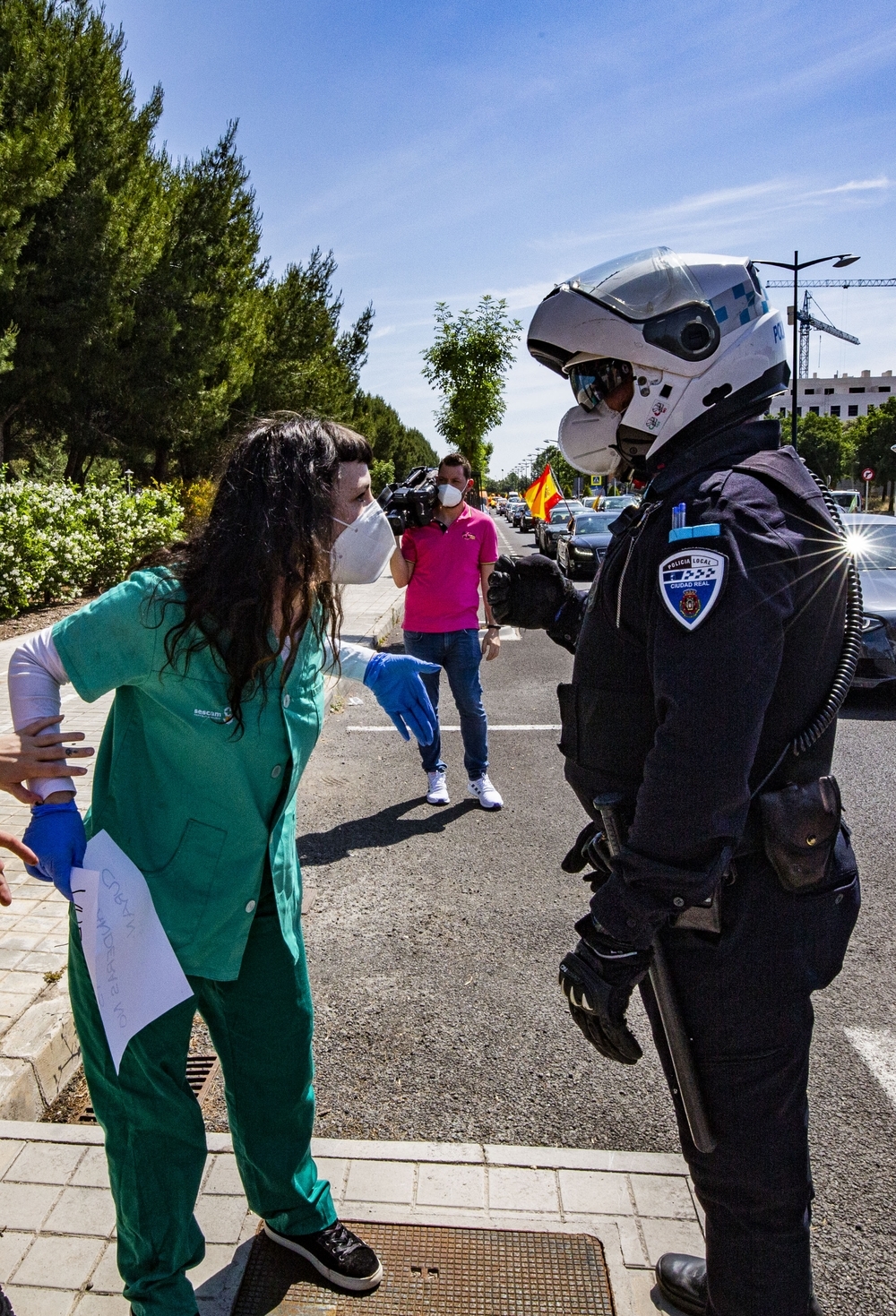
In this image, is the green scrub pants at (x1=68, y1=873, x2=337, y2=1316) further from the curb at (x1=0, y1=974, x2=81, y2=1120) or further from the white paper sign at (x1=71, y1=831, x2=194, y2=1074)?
the curb at (x1=0, y1=974, x2=81, y2=1120)

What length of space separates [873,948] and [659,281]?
3124mm

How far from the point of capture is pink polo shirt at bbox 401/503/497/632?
5797mm

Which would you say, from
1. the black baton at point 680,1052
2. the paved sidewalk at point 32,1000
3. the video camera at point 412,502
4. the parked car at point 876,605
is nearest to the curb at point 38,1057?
the paved sidewalk at point 32,1000

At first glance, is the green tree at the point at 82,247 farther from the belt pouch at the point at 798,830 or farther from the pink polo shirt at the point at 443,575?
the belt pouch at the point at 798,830

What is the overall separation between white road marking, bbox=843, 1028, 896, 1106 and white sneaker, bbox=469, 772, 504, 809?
267 cm

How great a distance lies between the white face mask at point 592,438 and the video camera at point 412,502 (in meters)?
3.43

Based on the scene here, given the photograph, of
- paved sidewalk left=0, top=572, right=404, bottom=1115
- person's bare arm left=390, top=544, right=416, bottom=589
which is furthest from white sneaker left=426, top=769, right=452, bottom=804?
paved sidewalk left=0, top=572, right=404, bottom=1115

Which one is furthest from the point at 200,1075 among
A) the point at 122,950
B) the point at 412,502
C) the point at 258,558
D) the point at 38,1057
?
the point at 412,502

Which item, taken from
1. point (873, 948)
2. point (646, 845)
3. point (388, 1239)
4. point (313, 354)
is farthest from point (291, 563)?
point (313, 354)

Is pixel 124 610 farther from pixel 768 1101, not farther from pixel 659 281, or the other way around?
pixel 768 1101

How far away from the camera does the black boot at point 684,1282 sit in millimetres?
2143

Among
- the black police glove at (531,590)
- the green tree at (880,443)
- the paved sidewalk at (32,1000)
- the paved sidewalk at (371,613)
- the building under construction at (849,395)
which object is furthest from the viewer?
the building under construction at (849,395)

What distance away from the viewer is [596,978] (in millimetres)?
1763

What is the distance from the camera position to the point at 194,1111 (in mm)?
2041
